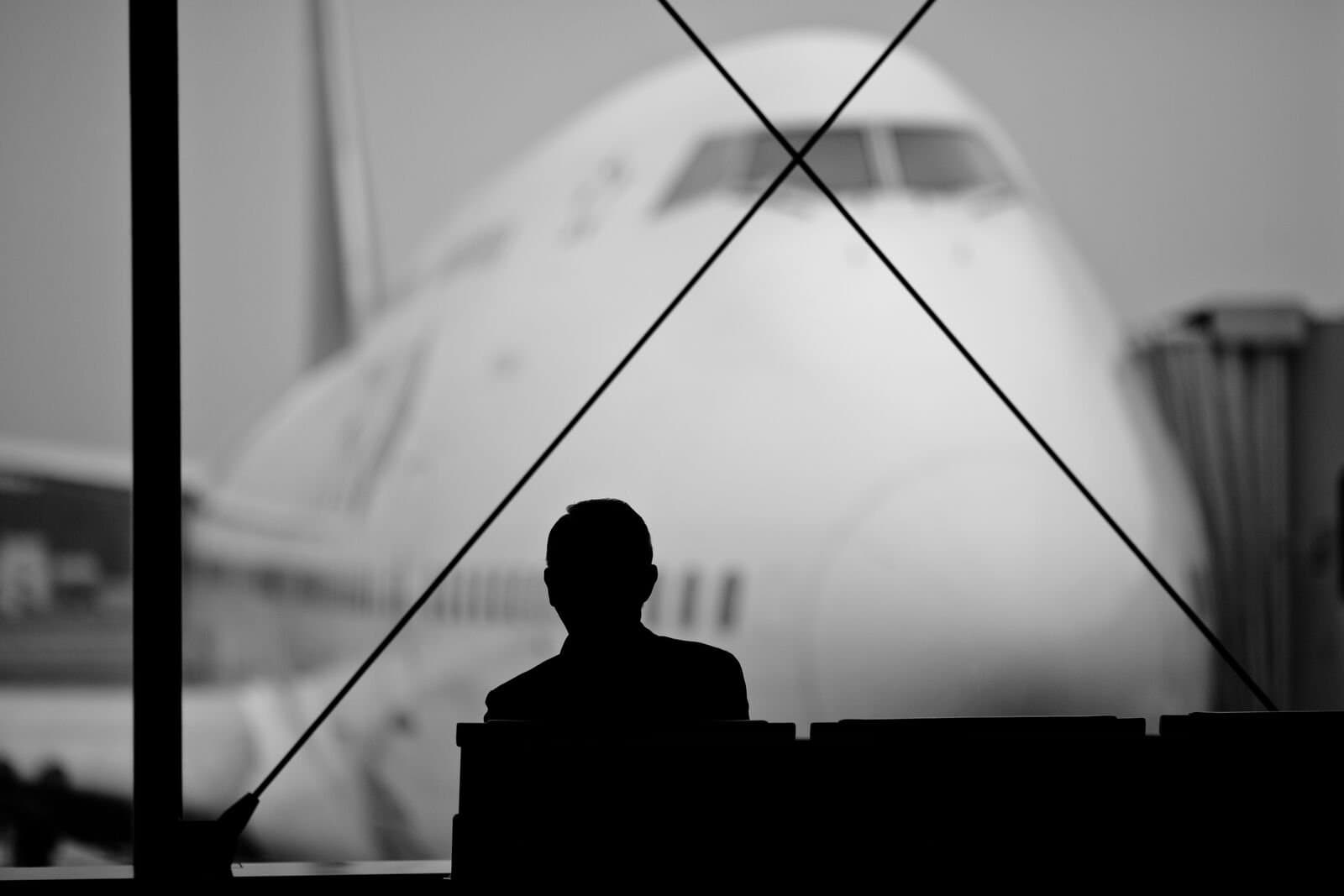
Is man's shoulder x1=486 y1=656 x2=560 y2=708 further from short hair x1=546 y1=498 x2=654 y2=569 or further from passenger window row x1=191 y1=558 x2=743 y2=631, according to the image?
passenger window row x1=191 y1=558 x2=743 y2=631

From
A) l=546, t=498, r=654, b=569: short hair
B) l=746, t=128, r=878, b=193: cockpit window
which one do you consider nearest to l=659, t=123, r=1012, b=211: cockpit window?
l=746, t=128, r=878, b=193: cockpit window

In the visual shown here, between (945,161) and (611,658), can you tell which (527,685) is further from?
(945,161)

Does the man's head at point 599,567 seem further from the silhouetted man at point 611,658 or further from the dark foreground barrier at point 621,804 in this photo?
the dark foreground barrier at point 621,804

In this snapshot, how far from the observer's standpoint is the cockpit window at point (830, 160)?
3.19 meters

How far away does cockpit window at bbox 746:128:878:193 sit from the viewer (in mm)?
3186

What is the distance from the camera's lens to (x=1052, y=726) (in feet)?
2.80

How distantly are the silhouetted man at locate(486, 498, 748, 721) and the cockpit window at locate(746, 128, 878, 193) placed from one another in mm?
2270

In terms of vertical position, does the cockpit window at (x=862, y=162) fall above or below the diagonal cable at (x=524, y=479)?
above

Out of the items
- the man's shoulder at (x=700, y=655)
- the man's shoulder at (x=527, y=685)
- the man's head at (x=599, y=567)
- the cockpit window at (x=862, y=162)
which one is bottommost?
the man's shoulder at (x=527, y=685)

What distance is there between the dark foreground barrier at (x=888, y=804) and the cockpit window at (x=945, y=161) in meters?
2.47

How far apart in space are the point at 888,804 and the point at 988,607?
4.03 feet

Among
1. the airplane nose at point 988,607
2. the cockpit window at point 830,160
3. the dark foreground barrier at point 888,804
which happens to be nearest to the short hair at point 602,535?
the dark foreground barrier at point 888,804

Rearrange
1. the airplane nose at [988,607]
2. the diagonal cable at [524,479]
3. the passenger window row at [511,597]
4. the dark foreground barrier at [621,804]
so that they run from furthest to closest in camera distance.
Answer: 1. the passenger window row at [511,597]
2. the airplane nose at [988,607]
3. the diagonal cable at [524,479]
4. the dark foreground barrier at [621,804]

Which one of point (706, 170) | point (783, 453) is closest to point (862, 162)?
point (706, 170)
